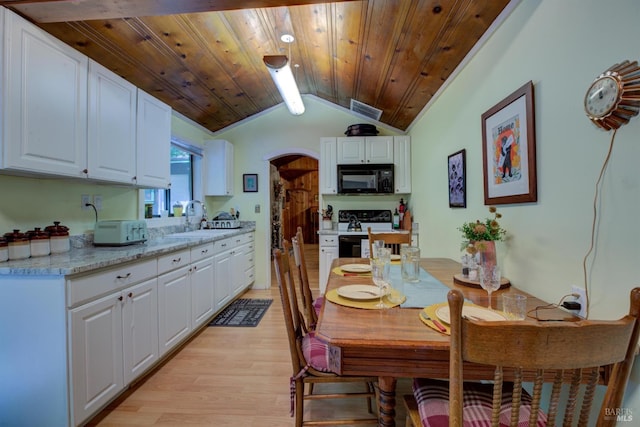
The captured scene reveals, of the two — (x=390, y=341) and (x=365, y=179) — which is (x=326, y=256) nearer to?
(x=365, y=179)

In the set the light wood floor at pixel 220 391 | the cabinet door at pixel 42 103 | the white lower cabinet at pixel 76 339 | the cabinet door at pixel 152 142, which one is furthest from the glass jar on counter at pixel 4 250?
the light wood floor at pixel 220 391

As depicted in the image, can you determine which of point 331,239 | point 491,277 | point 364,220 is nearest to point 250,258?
point 331,239

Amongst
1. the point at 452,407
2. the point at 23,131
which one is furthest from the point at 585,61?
the point at 23,131

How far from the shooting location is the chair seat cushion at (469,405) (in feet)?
3.09

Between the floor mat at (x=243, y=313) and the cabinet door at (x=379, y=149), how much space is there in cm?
242

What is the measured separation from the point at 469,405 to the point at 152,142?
2885 mm

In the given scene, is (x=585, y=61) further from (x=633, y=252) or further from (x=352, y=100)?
(x=352, y=100)

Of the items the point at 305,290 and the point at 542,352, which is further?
the point at 305,290

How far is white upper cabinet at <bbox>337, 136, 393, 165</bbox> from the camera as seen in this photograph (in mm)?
3977

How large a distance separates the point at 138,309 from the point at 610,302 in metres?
2.44

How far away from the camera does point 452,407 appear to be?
67 cm

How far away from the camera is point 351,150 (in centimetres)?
402

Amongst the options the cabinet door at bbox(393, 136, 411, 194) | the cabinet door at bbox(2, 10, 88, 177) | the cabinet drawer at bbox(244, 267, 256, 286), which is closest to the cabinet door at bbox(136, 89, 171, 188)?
the cabinet door at bbox(2, 10, 88, 177)

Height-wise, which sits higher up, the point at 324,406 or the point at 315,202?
the point at 315,202
